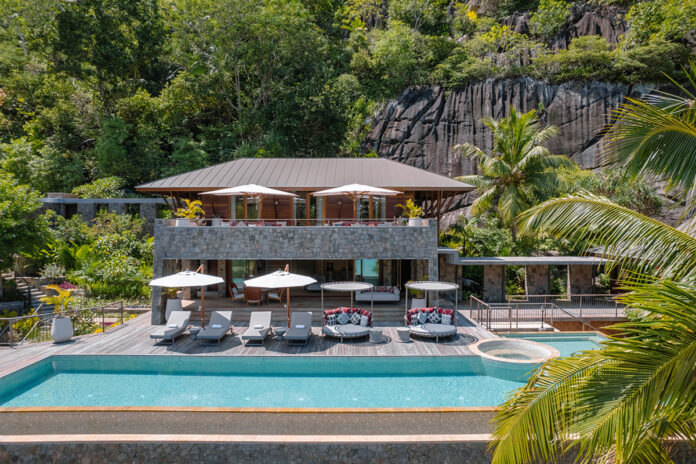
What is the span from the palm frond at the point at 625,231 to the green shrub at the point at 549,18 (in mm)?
36401

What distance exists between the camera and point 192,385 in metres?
10.1

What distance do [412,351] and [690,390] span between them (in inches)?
341

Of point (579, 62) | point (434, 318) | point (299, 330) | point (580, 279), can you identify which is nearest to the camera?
point (299, 330)

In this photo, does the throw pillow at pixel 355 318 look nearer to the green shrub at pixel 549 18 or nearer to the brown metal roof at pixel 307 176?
the brown metal roof at pixel 307 176

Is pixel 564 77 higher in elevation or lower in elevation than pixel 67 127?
higher

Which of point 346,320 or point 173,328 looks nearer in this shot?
point 173,328

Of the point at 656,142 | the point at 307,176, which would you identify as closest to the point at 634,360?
the point at 656,142

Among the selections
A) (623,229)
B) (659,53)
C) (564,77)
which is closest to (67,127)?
(623,229)

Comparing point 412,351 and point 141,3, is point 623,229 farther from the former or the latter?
point 141,3

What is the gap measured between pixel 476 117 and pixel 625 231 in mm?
29116

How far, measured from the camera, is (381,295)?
55.7 ft

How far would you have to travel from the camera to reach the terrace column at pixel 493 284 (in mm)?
18766

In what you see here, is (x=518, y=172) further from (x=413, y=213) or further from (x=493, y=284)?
(x=413, y=213)

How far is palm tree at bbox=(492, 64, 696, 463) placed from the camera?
3.37m
